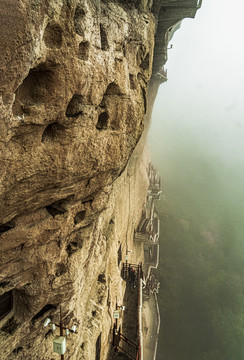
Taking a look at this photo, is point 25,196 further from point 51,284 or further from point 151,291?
point 151,291

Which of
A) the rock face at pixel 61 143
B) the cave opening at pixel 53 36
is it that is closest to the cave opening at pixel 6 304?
the rock face at pixel 61 143

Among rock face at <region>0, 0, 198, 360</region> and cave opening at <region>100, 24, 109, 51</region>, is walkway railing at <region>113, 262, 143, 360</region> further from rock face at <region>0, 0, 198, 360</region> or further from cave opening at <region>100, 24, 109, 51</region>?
cave opening at <region>100, 24, 109, 51</region>

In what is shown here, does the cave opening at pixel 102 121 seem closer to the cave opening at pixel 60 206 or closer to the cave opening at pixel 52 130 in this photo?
the cave opening at pixel 52 130

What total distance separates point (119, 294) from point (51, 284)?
245 inches

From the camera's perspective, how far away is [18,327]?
614cm

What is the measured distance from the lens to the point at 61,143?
204 inches

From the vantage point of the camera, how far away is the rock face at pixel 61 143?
4.14 meters

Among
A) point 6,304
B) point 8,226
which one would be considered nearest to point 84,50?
point 8,226

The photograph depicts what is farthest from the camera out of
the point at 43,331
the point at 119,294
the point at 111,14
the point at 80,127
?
the point at 119,294

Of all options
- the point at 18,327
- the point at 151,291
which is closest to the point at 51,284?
the point at 18,327

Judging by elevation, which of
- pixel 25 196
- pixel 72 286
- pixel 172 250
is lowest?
pixel 172 250

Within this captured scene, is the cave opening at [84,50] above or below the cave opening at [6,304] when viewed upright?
above

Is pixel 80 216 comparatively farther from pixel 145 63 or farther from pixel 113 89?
pixel 145 63

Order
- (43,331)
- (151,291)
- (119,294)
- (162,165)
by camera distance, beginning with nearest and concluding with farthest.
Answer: (43,331), (119,294), (151,291), (162,165)
